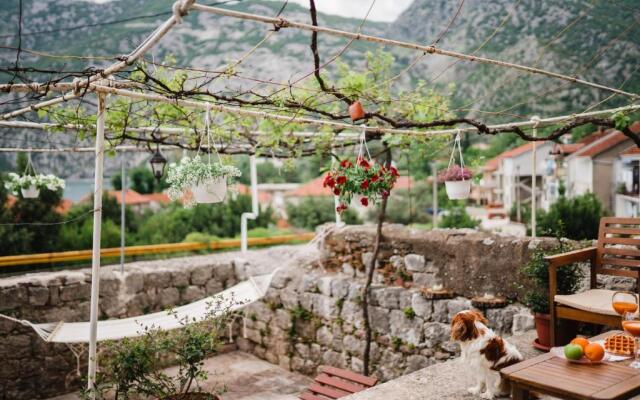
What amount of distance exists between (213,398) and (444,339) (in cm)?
199

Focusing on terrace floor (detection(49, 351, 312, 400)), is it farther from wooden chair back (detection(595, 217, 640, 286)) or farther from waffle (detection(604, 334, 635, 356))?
waffle (detection(604, 334, 635, 356))

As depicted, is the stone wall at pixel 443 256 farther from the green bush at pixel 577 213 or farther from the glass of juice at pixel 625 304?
the green bush at pixel 577 213

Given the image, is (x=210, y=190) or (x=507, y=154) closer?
(x=210, y=190)

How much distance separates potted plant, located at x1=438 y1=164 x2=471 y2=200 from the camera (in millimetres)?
3521

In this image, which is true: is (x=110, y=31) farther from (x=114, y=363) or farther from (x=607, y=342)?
(x=607, y=342)

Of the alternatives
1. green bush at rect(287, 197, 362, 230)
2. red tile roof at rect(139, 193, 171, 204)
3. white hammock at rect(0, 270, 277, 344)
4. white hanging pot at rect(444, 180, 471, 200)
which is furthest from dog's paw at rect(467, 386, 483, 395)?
red tile roof at rect(139, 193, 171, 204)

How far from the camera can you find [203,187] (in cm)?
281

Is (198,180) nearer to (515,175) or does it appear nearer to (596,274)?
(596,274)

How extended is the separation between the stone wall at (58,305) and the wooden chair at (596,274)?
13.1ft

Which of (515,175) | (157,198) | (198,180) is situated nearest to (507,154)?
(515,175)

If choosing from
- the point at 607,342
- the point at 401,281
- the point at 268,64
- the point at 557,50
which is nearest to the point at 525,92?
the point at 557,50

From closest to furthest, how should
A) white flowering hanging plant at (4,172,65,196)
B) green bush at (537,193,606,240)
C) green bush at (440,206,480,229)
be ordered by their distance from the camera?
white flowering hanging plant at (4,172,65,196) → green bush at (537,193,606,240) → green bush at (440,206,480,229)

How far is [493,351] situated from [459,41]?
11.7 m

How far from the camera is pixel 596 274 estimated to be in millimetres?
3482
